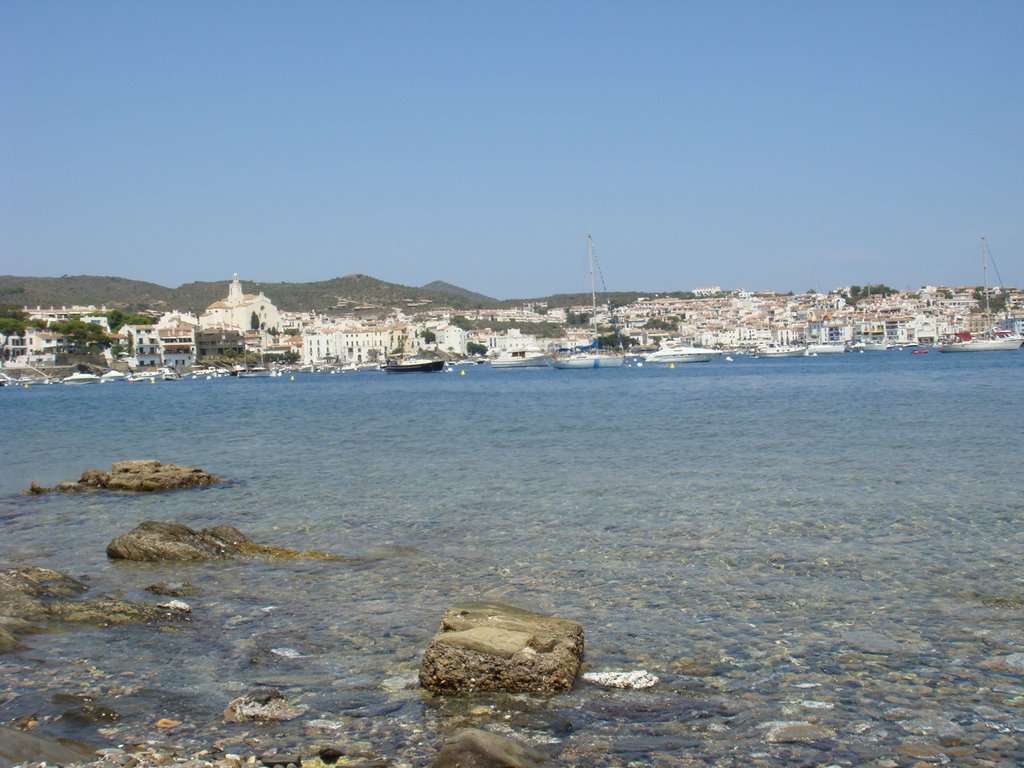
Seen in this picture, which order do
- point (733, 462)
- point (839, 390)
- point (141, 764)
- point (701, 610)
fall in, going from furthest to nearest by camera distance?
1. point (839, 390)
2. point (733, 462)
3. point (701, 610)
4. point (141, 764)

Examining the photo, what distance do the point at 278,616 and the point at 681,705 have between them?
184 inches

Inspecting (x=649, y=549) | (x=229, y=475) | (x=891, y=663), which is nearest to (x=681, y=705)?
(x=891, y=663)

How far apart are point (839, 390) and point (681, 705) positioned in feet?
176

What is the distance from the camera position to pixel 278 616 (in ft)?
32.6

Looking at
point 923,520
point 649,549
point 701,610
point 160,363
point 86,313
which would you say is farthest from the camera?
point 86,313

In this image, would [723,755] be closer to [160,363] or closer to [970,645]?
[970,645]

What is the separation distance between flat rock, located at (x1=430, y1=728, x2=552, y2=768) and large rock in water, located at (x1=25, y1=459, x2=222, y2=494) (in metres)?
16.3

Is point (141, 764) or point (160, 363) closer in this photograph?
point (141, 764)

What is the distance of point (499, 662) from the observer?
7.48m

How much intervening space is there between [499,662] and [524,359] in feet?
425

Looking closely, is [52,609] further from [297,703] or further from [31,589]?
[297,703]

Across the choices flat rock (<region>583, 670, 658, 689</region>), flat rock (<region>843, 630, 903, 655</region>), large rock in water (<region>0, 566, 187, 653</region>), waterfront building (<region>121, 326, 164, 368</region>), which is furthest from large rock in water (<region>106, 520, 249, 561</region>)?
waterfront building (<region>121, 326, 164, 368</region>)

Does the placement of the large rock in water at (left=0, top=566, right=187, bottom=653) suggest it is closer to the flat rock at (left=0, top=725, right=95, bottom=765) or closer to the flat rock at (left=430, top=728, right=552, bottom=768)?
the flat rock at (left=0, top=725, right=95, bottom=765)

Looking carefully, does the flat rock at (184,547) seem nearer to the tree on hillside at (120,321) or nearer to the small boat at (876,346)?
the tree on hillside at (120,321)
